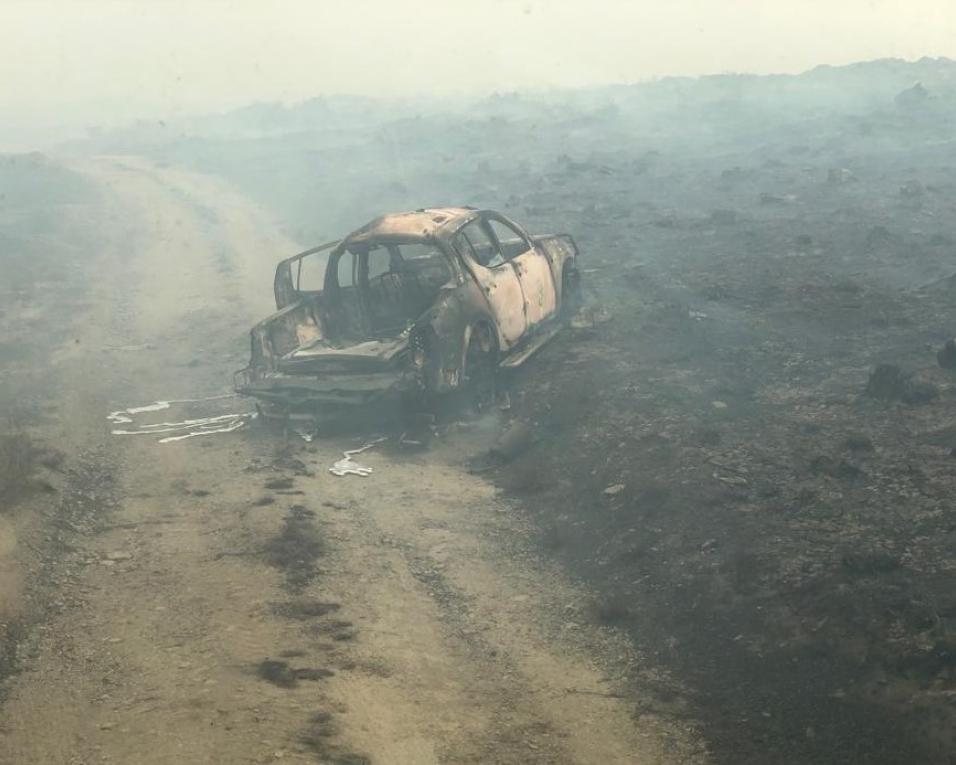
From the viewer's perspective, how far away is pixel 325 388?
35.1 feet

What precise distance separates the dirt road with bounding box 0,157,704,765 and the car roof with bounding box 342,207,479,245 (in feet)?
7.66

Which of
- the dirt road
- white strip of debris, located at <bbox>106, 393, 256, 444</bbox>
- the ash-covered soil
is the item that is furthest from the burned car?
the ash-covered soil

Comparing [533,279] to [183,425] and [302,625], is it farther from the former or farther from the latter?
[302,625]

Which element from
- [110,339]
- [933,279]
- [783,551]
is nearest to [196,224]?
[110,339]

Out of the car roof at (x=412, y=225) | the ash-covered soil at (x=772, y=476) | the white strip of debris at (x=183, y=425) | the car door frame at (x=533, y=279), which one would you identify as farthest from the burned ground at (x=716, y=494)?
the car roof at (x=412, y=225)

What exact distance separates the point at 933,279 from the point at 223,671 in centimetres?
1239

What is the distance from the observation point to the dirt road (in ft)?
18.3

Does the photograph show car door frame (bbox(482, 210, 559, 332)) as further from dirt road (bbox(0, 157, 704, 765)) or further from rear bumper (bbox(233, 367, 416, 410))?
rear bumper (bbox(233, 367, 416, 410))

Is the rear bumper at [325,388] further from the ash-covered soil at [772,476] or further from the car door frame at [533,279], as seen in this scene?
the car door frame at [533,279]

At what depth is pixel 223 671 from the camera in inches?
244

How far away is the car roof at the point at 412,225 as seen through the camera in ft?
37.1

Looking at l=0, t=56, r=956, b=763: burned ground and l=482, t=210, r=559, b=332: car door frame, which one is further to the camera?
l=482, t=210, r=559, b=332: car door frame

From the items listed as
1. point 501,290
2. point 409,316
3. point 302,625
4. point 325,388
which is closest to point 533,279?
point 501,290

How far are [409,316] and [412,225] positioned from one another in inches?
48.6
